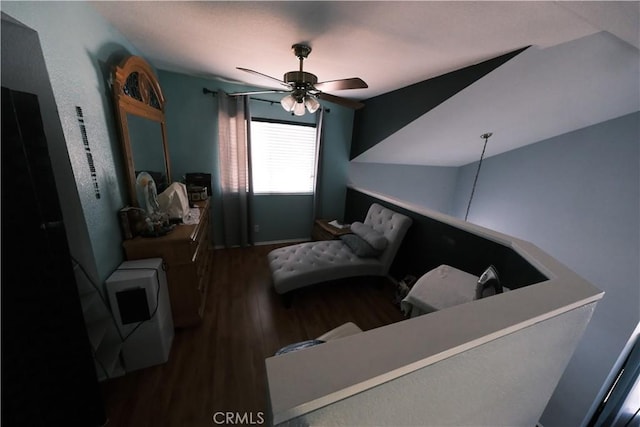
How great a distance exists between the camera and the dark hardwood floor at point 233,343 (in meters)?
1.21

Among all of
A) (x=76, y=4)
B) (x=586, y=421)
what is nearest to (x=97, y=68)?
→ (x=76, y=4)

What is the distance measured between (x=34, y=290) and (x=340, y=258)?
6.29 feet

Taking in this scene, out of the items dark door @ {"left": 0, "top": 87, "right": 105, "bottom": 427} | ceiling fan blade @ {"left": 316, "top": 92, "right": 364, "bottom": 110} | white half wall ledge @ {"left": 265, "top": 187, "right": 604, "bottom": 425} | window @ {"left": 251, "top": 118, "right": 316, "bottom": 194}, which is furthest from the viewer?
window @ {"left": 251, "top": 118, "right": 316, "bottom": 194}

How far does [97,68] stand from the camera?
50.0 inches

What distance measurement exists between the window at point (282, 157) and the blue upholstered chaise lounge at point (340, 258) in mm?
1223

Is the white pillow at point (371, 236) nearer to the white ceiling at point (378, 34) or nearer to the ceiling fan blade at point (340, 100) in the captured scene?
the ceiling fan blade at point (340, 100)

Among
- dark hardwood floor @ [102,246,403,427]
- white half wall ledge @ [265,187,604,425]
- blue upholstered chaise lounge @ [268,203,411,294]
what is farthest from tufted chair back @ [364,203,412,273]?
white half wall ledge @ [265,187,604,425]

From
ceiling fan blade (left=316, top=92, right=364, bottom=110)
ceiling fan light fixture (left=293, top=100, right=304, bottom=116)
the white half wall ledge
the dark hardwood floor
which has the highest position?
ceiling fan blade (left=316, top=92, right=364, bottom=110)

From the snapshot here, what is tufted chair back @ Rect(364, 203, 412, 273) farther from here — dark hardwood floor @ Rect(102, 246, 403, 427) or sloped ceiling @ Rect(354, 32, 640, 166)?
sloped ceiling @ Rect(354, 32, 640, 166)

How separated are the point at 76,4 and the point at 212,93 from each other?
157 centimetres

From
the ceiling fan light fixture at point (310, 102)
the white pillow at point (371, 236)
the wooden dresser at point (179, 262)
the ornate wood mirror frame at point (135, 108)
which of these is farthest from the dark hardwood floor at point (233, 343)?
the ceiling fan light fixture at point (310, 102)

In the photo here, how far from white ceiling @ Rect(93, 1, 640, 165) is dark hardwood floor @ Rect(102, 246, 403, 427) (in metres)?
1.71

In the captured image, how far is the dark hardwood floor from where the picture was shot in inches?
47.4

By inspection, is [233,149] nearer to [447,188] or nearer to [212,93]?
[212,93]
